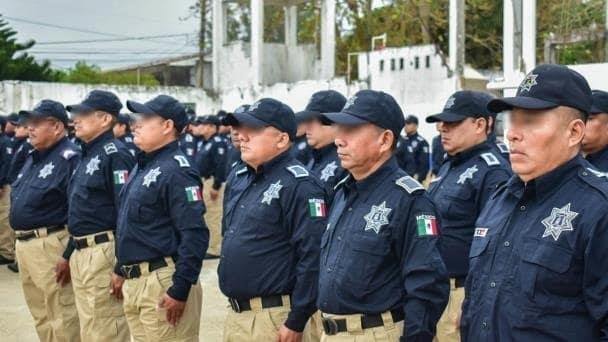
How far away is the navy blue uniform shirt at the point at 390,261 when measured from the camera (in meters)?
3.53

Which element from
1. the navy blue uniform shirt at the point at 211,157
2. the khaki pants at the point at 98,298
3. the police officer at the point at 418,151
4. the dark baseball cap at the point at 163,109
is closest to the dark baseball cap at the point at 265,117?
the dark baseball cap at the point at 163,109

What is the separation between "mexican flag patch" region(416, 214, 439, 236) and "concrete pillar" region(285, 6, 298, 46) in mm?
20502

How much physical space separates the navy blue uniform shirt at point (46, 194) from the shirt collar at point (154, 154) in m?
1.51

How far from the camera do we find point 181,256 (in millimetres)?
5078

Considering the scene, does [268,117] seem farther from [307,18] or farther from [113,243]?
[307,18]

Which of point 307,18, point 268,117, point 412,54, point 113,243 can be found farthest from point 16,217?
point 307,18

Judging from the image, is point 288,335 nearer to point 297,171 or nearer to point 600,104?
point 297,171

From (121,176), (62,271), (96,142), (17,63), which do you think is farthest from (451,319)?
(17,63)

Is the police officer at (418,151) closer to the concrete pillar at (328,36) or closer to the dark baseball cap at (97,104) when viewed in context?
the concrete pillar at (328,36)

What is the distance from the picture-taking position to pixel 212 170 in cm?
1371

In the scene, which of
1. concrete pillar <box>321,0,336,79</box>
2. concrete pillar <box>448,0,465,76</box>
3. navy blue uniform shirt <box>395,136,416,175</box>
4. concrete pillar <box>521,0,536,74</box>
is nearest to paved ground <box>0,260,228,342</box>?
navy blue uniform shirt <box>395,136,416,175</box>

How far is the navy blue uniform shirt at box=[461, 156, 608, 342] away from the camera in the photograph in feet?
8.65

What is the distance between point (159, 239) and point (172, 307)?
20.0 inches

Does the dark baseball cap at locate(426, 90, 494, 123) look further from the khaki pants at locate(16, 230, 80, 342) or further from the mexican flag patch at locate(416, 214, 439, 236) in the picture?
the khaki pants at locate(16, 230, 80, 342)
